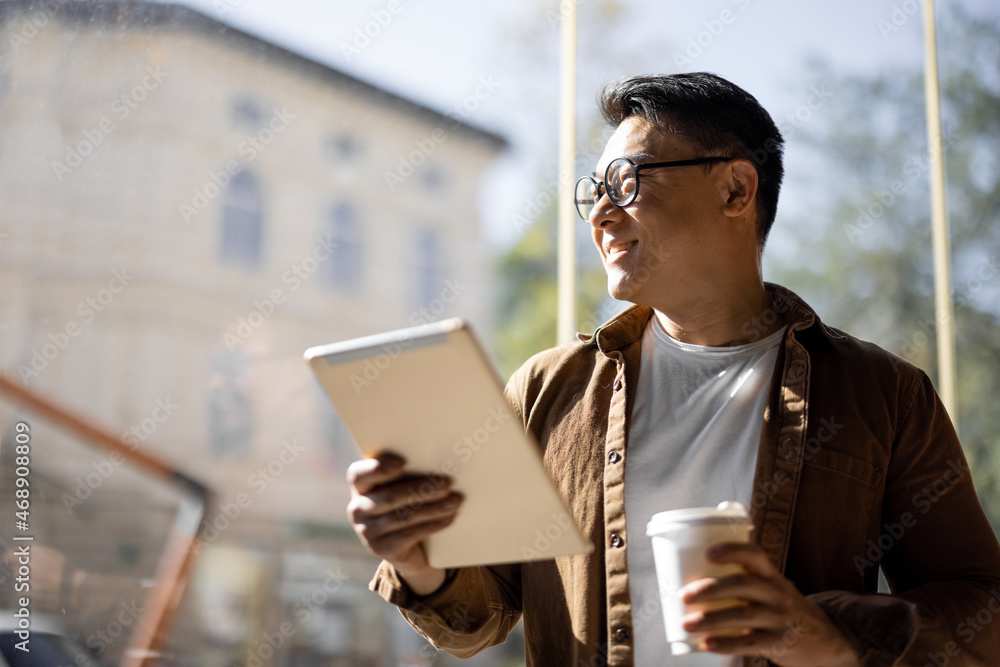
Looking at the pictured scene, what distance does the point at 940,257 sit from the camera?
2.96 metres

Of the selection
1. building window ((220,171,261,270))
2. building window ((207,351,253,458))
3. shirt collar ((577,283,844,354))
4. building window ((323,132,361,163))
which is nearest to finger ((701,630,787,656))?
shirt collar ((577,283,844,354))

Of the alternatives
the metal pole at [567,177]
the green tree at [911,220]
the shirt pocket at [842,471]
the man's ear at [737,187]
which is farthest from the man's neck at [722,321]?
the green tree at [911,220]

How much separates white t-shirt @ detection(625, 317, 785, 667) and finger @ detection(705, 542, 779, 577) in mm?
273

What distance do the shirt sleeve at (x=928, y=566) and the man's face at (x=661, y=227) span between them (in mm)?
383

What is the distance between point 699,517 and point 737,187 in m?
0.72

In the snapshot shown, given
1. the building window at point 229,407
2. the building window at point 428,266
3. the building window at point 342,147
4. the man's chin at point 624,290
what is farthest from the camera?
the building window at point 428,266

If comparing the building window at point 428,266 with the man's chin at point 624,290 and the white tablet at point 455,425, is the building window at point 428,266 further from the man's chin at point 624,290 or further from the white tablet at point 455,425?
the white tablet at point 455,425

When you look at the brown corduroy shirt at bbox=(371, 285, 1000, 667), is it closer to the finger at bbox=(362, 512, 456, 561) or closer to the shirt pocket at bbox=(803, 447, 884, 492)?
the shirt pocket at bbox=(803, 447, 884, 492)

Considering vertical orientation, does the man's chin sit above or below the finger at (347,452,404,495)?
above

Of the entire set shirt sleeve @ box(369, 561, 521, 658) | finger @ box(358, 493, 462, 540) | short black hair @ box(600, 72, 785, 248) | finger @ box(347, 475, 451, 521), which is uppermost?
short black hair @ box(600, 72, 785, 248)

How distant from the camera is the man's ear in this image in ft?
4.58

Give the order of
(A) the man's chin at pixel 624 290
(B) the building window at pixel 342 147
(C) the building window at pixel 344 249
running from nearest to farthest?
(A) the man's chin at pixel 624 290, (B) the building window at pixel 342 147, (C) the building window at pixel 344 249

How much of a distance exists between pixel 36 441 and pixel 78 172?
2.88 ft

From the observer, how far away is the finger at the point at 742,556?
864mm
